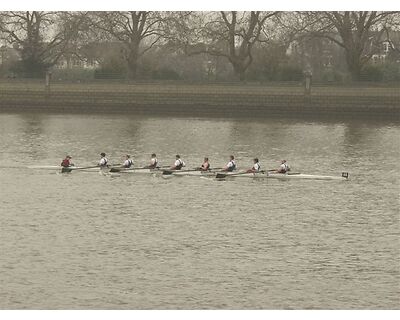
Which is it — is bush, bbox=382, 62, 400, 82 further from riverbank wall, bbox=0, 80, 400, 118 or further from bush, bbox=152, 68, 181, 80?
bush, bbox=152, 68, 181, 80

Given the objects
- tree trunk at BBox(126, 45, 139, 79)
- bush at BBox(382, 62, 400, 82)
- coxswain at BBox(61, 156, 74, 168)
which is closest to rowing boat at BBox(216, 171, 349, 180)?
Result: coxswain at BBox(61, 156, 74, 168)

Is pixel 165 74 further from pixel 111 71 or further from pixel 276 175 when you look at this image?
pixel 276 175

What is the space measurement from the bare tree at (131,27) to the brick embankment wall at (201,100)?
184 inches

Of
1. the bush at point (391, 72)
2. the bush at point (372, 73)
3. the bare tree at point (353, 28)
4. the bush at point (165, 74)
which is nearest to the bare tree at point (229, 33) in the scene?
the bush at point (165, 74)

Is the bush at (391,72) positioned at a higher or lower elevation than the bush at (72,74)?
higher

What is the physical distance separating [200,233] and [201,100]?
152 feet

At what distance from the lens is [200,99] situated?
7581 cm

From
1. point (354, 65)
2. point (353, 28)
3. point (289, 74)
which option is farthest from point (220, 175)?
point (353, 28)

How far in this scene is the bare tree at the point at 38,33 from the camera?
80812 millimetres

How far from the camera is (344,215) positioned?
109ft

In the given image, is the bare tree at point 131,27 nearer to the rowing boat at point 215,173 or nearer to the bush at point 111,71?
the bush at point 111,71

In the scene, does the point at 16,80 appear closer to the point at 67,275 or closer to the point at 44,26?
the point at 44,26

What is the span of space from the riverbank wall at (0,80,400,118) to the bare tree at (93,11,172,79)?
461cm

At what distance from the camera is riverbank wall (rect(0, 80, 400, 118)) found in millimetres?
72438
